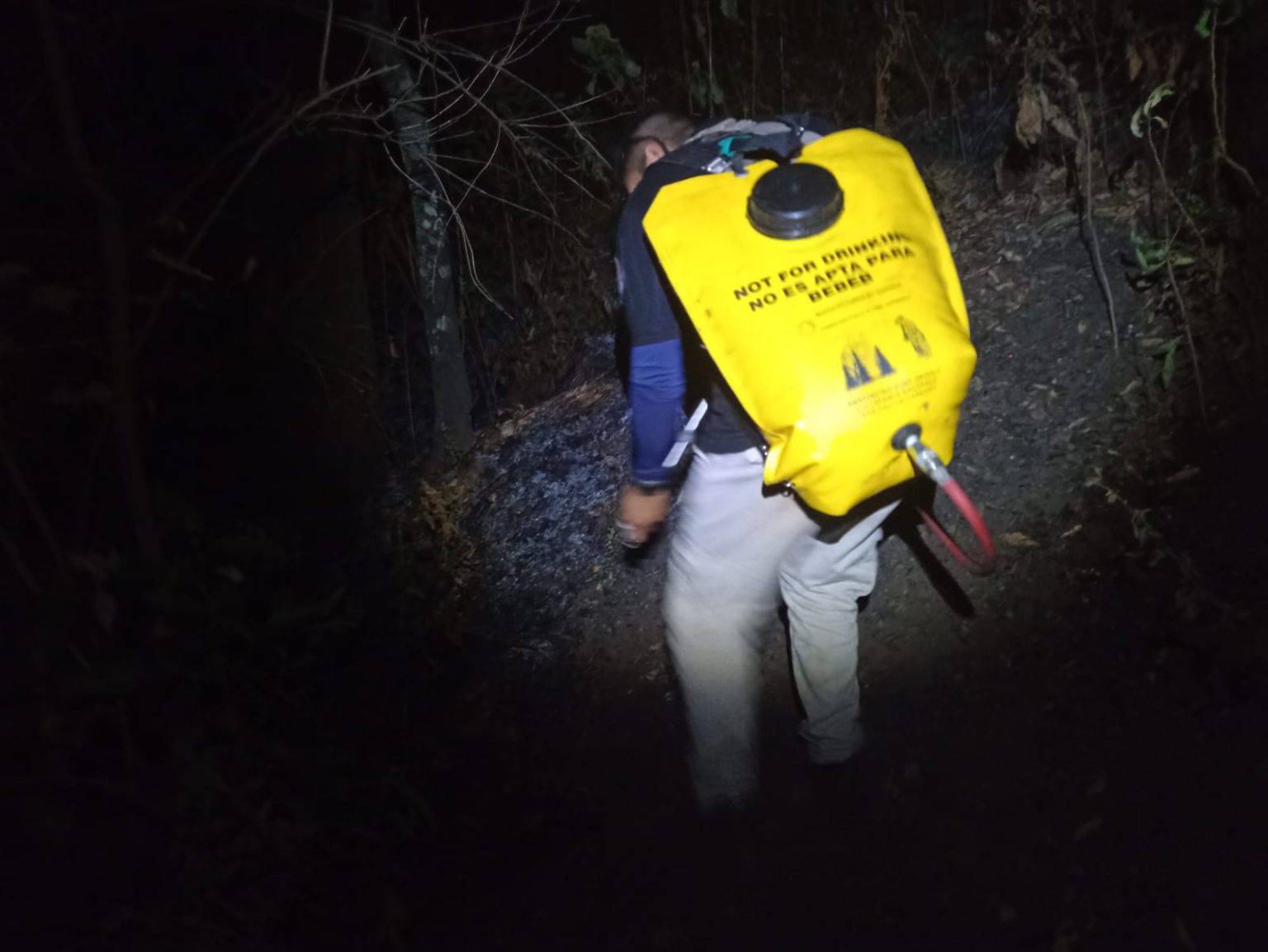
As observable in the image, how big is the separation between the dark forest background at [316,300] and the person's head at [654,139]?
1064 millimetres

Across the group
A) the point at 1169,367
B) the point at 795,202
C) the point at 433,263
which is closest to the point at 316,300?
the point at 433,263

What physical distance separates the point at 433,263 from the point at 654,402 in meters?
2.66

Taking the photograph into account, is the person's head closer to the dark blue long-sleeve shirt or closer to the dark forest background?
the dark blue long-sleeve shirt

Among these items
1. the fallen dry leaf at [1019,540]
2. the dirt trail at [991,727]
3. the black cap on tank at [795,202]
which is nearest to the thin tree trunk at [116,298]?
the dirt trail at [991,727]

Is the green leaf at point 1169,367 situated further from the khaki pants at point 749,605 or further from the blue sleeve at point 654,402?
the blue sleeve at point 654,402

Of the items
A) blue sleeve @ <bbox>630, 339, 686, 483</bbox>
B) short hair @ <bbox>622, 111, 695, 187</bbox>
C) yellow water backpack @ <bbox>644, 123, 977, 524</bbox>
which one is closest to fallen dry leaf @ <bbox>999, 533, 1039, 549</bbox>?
yellow water backpack @ <bbox>644, 123, 977, 524</bbox>

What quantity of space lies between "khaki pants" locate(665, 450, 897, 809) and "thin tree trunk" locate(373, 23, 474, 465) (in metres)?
2.30

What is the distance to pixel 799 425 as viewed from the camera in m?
1.90

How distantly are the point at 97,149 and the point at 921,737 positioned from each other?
3725 mm

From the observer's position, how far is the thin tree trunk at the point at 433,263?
405 centimetres

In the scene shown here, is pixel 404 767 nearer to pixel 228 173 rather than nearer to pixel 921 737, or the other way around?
Answer: pixel 921 737

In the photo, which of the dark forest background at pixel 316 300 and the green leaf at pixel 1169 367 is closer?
the dark forest background at pixel 316 300

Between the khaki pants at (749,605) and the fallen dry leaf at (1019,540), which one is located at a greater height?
the khaki pants at (749,605)

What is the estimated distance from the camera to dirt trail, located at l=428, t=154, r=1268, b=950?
7.77ft
